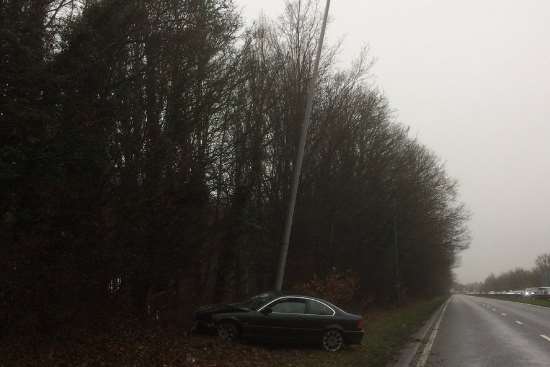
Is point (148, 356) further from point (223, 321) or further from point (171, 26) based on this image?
point (171, 26)

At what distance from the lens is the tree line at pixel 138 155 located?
392 inches

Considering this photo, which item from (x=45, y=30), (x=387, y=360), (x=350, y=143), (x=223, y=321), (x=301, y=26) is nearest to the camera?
(x=45, y=30)

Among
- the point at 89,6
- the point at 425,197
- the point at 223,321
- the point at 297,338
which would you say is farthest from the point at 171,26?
the point at 425,197

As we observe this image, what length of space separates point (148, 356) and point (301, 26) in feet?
53.8

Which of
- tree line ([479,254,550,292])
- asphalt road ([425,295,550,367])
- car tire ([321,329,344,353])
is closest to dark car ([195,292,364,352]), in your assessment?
car tire ([321,329,344,353])

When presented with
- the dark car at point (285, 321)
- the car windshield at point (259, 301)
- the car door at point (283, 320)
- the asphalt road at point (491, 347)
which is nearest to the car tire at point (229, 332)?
the dark car at point (285, 321)

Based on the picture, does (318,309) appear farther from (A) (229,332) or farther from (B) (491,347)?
(B) (491,347)

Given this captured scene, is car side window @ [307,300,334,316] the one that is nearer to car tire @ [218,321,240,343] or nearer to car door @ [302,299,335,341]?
car door @ [302,299,335,341]

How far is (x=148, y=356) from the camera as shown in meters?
9.82

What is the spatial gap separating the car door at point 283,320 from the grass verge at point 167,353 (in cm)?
40

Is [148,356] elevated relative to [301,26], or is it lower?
lower

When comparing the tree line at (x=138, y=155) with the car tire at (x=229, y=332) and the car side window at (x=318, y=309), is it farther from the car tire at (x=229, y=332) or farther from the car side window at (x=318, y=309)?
the car side window at (x=318, y=309)

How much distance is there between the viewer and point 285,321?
1363 centimetres

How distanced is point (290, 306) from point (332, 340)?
4.44ft
